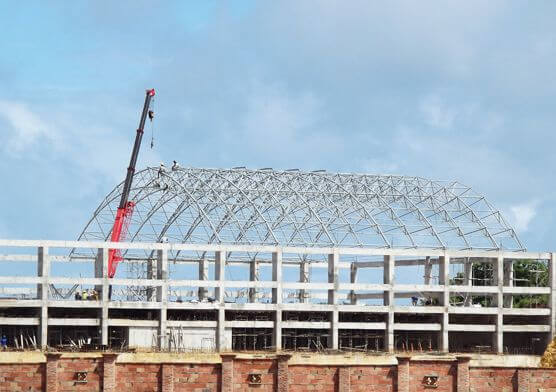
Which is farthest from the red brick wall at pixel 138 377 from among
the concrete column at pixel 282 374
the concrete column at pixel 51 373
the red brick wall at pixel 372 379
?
the red brick wall at pixel 372 379

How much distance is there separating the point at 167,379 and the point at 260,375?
5390 mm

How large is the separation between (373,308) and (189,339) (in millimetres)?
18453

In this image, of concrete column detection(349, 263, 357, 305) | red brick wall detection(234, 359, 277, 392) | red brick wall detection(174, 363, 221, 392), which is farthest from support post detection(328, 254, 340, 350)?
red brick wall detection(174, 363, 221, 392)

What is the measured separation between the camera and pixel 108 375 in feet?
234

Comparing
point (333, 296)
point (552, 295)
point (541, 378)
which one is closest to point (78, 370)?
point (541, 378)

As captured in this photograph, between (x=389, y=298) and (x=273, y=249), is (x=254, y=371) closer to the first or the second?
(x=273, y=249)

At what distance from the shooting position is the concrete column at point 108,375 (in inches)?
2800

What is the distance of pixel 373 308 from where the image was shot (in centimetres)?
12369

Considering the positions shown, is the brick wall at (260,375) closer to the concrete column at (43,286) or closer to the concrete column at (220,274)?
the concrete column at (43,286)

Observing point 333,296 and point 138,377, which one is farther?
point 333,296

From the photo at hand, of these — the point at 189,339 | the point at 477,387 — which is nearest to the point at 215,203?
the point at 189,339

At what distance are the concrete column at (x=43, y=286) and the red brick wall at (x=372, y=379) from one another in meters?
47.8

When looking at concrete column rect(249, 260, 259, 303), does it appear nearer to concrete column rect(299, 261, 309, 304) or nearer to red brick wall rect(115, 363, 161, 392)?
concrete column rect(299, 261, 309, 304)

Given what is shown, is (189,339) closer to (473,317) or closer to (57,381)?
(473,317)
